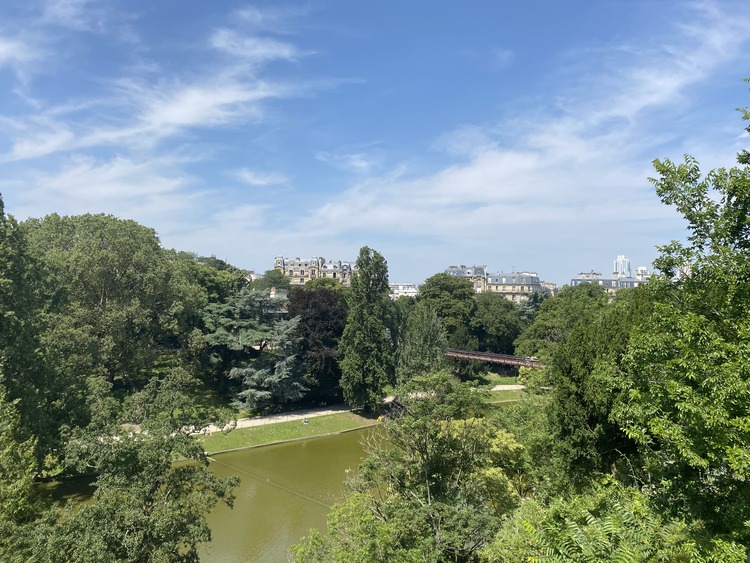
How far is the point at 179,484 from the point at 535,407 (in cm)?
1387

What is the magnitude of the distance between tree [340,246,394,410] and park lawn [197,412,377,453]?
1.39 meters

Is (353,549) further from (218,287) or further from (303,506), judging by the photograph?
(218,287)

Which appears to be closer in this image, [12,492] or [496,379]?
[12,492]

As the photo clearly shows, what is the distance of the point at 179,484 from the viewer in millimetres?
11711

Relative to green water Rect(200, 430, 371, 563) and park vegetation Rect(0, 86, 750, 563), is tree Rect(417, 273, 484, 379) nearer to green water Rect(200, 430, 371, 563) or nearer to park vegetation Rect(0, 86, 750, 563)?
green water Rect(200, 430, 371, 563)

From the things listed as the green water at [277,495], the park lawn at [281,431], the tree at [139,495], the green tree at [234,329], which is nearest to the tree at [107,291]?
the green tree at [234,329]

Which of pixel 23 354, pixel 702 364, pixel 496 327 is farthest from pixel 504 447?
pixel 496 327

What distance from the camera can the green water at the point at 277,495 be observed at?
15.7 metres

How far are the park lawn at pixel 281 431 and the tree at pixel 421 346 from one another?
4.86 m

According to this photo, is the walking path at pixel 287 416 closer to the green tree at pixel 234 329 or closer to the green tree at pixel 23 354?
the green tree at pixel 234 329

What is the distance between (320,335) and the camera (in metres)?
35.3

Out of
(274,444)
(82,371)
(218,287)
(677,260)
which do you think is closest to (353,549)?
(677,260)

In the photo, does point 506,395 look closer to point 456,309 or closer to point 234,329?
point 456,309

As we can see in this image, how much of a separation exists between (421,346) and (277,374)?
1127 centimetres
